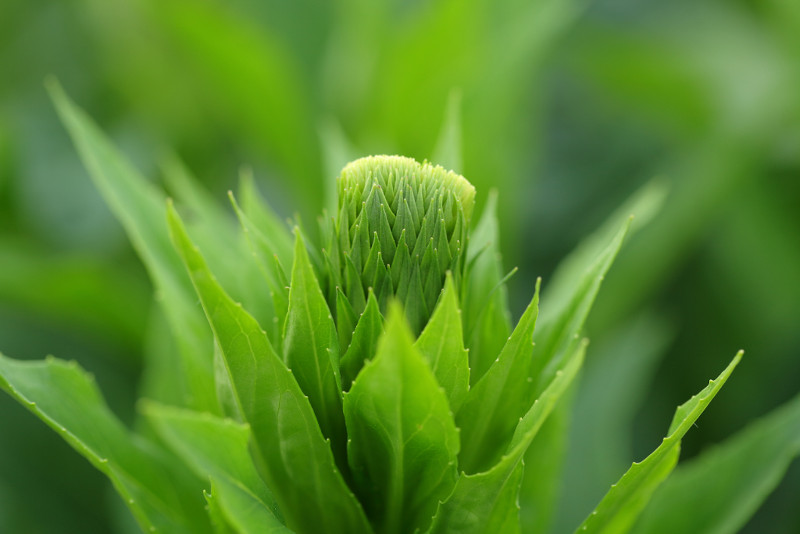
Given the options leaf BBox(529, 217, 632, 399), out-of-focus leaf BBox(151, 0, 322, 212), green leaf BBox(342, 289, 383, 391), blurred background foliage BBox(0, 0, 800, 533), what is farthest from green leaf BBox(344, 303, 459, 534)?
out-of-focus leaf BBox(151, 0, 322, 212)

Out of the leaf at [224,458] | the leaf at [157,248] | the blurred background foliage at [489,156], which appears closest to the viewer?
the leaf at [224,458]

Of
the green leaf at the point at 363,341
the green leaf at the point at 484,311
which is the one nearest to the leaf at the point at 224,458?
the green leaf at the point at 363,341

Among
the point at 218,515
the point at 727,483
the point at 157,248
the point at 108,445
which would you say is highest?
the point at 157,248

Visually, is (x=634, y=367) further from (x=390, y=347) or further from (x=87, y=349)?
(x=87, y=349)

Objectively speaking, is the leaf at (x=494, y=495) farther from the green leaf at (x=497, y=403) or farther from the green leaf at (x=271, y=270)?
the green leaf at (x=271, y=270)

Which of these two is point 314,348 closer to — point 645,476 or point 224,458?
point 224,458

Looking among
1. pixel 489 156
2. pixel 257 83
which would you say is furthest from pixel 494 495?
pixel 257 83
